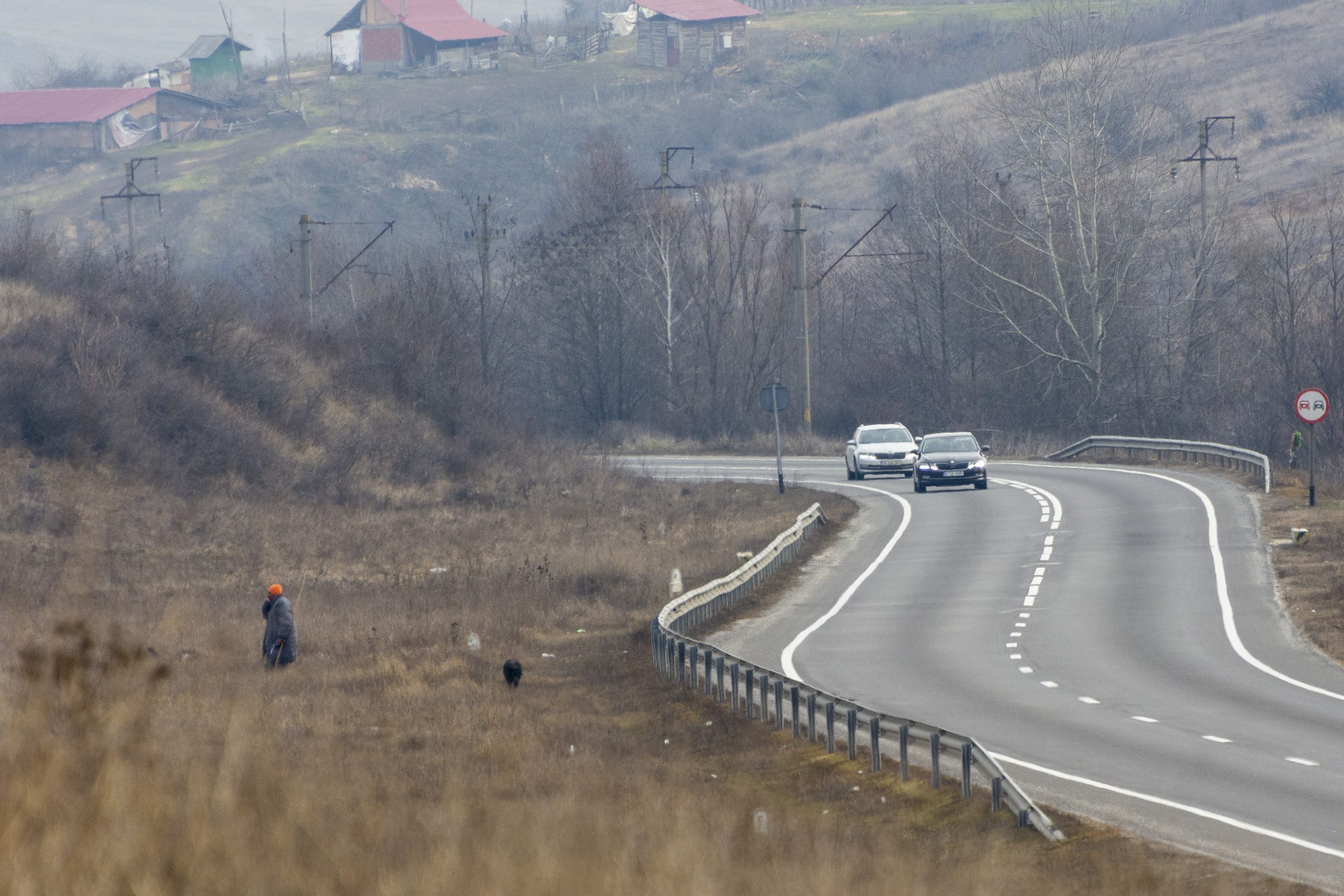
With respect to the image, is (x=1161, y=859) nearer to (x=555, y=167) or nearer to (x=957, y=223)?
(x=957, y=223)

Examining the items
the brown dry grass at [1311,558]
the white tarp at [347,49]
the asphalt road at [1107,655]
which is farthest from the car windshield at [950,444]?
the white tarp at [347,49]

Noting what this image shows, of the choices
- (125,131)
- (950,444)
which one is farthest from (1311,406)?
(125,131)

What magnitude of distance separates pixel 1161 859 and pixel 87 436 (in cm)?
3349

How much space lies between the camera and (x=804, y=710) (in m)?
16.9

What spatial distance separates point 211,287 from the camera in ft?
162

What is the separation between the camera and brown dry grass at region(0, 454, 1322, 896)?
5.96m

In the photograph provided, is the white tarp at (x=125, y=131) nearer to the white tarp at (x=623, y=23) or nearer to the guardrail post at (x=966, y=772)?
the white tarp at (x=623, y=23)

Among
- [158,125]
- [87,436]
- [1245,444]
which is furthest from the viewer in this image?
[158,125]

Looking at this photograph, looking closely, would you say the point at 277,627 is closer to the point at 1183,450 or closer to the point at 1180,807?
the point at 1180,807

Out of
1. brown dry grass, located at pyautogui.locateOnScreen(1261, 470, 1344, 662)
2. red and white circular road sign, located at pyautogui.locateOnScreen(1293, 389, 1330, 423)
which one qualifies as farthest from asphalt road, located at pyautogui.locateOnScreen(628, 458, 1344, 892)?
red and white circular road sign, located at pyautogui.locateOnScreen(1293, 389, 1330, 423)

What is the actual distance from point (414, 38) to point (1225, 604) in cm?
14158

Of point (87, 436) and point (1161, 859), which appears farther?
point (87, 436)

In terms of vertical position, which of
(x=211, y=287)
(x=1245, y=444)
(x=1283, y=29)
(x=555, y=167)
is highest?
(x=1283, y=29)

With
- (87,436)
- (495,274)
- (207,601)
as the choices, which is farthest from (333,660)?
(495,274)
